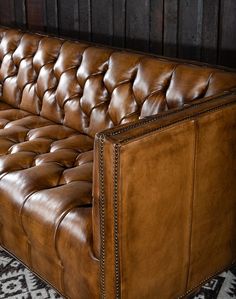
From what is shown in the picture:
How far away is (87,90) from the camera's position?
94.5 inches

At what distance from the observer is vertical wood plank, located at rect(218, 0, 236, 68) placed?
7.16ft

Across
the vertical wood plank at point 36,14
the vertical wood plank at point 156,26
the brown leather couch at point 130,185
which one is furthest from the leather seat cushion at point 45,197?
the vertical wood plank at point 36,14

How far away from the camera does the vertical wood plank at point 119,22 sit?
2.65 meters

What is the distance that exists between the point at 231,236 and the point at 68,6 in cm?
165

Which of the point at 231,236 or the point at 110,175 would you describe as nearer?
the point at 110,175

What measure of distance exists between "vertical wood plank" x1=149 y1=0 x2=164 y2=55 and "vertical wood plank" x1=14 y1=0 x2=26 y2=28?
43.9 inches

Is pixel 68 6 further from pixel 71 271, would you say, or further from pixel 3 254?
pixel 71 271

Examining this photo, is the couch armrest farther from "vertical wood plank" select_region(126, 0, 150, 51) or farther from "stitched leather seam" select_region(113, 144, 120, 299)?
"vertical wood plank" select_region(126, 0, 150, 51)

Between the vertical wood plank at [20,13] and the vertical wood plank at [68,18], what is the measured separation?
39 centimetres

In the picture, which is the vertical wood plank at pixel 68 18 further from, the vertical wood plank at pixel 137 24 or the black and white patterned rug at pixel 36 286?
the black and white patterned rug at pixel 36 286

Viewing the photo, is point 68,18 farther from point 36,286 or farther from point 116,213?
point 116,213

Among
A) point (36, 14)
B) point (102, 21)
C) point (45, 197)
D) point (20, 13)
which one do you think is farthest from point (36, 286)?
point (20, 13)

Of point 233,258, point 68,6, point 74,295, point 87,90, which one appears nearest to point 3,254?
point 74,295

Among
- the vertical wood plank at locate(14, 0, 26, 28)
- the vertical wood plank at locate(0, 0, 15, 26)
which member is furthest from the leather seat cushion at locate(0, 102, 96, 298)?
the vertical wood plank at locate(0, 0, 15, 26)
